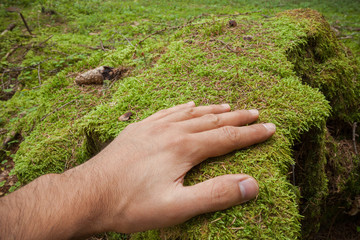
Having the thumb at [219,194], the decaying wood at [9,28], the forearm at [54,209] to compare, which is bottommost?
the forearm at [54,209]

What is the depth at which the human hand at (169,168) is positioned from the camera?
4.24 feet

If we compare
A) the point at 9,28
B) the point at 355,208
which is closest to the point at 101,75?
the point at 355,208

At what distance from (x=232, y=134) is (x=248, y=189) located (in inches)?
17.8

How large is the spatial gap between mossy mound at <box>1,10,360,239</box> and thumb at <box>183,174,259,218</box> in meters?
0.08

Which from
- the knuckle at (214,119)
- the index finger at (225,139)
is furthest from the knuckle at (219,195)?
the knuckle at (214,119)

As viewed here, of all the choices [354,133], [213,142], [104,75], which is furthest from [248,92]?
[354,133]

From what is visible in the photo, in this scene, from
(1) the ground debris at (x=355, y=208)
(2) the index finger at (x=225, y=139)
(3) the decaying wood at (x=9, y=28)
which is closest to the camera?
(2) the index finger at (x=225, y=139)

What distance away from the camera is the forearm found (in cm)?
124

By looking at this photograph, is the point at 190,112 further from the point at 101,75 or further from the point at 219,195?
the point at 101,75

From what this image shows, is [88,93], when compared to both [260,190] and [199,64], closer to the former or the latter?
[199,64]

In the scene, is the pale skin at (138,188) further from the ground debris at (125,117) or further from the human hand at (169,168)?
the ground debris at (125,117)

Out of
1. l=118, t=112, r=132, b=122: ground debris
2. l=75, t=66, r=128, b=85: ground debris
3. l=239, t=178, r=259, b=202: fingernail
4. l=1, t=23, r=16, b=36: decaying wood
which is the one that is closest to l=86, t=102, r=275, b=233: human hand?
l=239, t=178, r=259, b=202: fingernail

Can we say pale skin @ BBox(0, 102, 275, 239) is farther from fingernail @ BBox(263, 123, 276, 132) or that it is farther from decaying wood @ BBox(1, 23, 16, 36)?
decaying wood @ BBox(1, 23, 16, 36)

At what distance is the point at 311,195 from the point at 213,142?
6.58 ft
